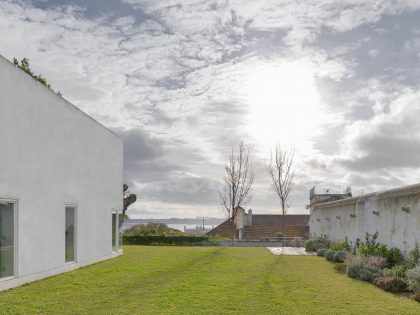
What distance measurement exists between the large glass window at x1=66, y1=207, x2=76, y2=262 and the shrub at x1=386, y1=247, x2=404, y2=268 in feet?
35.7

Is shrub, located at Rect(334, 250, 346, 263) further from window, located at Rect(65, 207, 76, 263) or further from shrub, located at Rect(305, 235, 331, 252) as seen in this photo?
window, located at Rect(65, 207, 76, 263)

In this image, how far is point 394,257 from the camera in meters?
15.8

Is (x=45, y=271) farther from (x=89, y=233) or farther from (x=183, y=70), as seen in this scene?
(x=183, y=70)

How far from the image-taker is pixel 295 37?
48.2 ft

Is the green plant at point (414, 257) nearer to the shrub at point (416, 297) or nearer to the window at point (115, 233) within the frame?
the shrub at point (416, 297)

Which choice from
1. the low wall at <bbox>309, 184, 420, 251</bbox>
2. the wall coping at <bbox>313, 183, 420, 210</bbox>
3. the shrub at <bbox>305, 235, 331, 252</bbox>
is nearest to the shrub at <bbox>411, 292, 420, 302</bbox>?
the low wall at <bbox>309, 184, 420, 251</bbox>

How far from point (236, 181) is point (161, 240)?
12.1 metres

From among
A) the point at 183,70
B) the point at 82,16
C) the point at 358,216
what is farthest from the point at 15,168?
the point at 358,216

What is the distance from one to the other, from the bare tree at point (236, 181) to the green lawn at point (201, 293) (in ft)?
87.2

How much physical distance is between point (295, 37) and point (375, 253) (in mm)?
8363

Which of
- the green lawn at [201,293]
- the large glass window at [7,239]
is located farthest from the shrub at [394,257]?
the large glass window at [7,239]

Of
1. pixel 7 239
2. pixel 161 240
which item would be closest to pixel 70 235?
pixel 7 239

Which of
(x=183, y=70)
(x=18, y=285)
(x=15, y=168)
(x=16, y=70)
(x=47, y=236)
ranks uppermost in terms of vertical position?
(x=183, y=70)

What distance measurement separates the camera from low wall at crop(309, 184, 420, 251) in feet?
48.9
